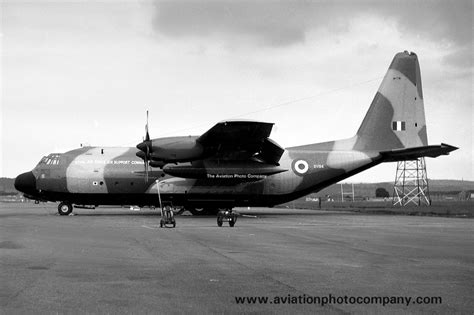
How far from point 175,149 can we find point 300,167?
28.2ft

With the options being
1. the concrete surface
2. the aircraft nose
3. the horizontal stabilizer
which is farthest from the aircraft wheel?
the horizontal stabilizer

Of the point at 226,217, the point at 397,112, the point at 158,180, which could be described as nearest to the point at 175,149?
the point at 158,180

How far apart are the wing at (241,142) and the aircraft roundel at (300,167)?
182 cm

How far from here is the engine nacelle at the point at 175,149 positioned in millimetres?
30000

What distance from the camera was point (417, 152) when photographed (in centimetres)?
3334

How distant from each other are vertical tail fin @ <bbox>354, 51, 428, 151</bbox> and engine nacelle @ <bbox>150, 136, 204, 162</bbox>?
39.3ft

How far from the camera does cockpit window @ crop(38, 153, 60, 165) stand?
Answer: 1314 inches

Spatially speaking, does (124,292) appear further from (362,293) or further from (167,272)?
(362,293)

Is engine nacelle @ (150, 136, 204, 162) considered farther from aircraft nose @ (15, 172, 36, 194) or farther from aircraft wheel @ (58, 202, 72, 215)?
aircraft nose @ (15, 172, 36, 194)

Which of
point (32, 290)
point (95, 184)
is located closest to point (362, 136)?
point (95, 184)

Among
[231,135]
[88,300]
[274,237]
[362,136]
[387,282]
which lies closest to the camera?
[88,300]

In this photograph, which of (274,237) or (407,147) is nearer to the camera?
(274,237)

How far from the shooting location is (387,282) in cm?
898

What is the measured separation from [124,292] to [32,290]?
1392 mm
